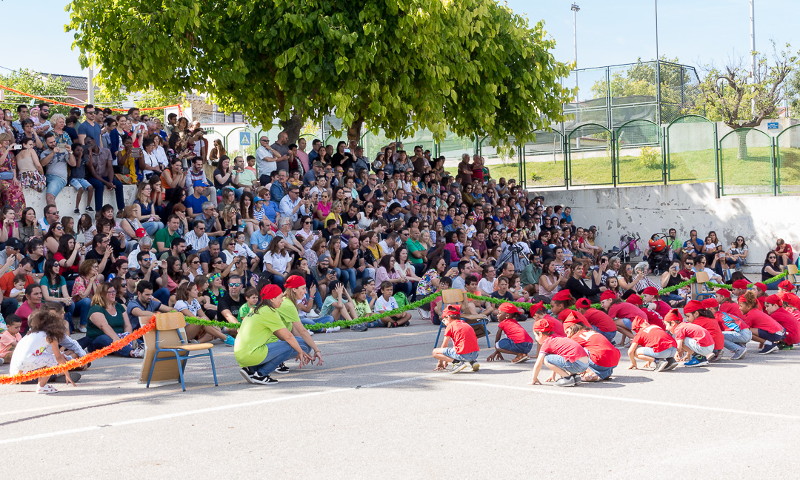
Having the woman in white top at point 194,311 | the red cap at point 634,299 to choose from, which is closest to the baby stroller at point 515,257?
the red cap at point 634,299

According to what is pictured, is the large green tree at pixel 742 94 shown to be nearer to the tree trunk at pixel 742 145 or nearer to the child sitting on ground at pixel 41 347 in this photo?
the tree trunk at pixel 742 145

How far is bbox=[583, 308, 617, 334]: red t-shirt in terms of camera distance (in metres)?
13.2

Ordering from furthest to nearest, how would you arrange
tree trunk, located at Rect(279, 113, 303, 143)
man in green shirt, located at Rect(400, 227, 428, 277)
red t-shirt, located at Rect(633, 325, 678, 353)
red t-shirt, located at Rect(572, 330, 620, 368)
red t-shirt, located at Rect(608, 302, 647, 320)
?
tree trunk, located at Rect(279, 113, 303, 143) < man in green shirt, located at Rect(400, 227, 428, 277) < red t-shirt, located at Rect(608, 302, 647, 320) < red t-shirt, located at Rect(633, 325, 678, 353) < red t-shirt, located at Rect(572, 330, 620, 368)

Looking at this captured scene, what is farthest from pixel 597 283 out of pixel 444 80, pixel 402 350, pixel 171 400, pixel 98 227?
pixel 171 400

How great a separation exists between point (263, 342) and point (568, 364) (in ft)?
11.9

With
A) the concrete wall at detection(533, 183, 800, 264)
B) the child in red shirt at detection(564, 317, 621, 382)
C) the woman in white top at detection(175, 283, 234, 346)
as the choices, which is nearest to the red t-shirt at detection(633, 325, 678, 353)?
the child in red shirt at detection(564, 317, 621, 382)

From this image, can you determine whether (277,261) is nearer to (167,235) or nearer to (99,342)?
(167,235)

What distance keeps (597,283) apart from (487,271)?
3180 millimetres

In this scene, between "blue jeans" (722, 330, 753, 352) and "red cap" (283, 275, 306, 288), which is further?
"blue jeans" (722, 330, 753, 352)

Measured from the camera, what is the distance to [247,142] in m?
29.5

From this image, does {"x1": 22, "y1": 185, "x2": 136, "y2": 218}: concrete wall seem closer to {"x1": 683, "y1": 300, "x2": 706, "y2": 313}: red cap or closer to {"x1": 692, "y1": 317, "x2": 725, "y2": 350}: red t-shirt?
{"x1": 683, "y1": 300, "x2": 706, "y2": 313}: red cap

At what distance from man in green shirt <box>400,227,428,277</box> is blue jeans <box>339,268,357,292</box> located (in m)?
Answer: 2.28

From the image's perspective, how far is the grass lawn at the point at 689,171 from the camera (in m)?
27.1

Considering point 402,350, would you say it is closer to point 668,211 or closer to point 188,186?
point 188,186
